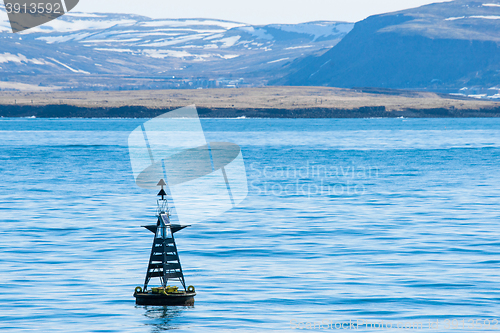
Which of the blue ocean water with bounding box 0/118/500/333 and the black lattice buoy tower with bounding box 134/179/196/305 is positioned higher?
the black lattice buoy tower with bounding box 134/179/196/305

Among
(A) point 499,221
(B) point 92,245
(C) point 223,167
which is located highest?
(B) point 92,245

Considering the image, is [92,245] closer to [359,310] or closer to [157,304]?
[157,304]

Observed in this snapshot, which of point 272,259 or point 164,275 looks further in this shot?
point 272,259

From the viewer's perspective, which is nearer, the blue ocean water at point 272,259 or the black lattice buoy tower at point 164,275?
the blue ocean water at point 272,259

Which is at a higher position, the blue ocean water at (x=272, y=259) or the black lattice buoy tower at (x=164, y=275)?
the black lattice buoy tower at (x=164, y=275)

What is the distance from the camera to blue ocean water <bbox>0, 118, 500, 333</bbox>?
16391mm

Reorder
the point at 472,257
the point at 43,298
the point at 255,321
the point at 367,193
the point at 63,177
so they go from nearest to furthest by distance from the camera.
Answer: the point at 255,321, the point at 43,298, the point at 472,257, the point at 367,193, the point at 63,177

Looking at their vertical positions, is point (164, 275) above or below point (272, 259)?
above

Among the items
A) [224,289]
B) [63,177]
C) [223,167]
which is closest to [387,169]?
[223,167]

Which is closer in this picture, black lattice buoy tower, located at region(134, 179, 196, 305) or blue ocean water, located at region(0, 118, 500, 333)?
blue ocean water, located at region(0, 118, 500, 333)

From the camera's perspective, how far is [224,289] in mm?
18828

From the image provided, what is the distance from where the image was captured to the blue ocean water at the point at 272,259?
16391 millimetres

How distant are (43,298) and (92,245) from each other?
23.7 ft

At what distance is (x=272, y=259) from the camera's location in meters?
22.6
